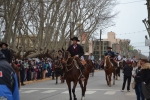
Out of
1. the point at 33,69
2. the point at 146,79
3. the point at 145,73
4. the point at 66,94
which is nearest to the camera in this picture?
the point at 146,79

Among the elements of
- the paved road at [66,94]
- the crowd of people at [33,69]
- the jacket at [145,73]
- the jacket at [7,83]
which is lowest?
the paved road at [66,94]

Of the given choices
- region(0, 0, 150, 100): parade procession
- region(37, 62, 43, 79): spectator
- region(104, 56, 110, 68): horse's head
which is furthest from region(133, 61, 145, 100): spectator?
region(37, 62, 43, 79): spectator

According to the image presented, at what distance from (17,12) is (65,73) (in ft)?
60.0

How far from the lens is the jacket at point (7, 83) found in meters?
3.75

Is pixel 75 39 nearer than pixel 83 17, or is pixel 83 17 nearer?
pixel 75 39

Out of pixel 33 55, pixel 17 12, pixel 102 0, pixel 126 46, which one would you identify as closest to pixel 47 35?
pixel 33 55

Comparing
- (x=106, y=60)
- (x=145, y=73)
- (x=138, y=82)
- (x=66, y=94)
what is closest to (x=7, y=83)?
(x=145, y=73)

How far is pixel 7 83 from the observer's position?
3.87 meters

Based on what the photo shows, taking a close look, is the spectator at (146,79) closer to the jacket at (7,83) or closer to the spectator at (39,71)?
the jacket at (7,83)

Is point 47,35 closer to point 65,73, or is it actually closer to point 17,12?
point 17,12

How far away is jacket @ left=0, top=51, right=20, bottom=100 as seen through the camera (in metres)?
3.75

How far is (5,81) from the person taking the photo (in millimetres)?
3844

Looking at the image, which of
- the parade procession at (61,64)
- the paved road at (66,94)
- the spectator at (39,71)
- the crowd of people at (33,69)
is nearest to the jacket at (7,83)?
the parade procession at (61,64)

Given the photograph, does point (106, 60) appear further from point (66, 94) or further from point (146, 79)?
point (146, 79)
